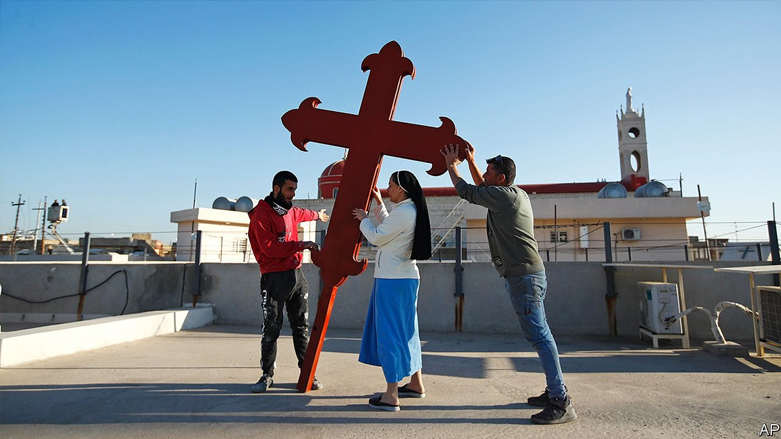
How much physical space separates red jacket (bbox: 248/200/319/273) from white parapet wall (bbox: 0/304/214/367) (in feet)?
9.38

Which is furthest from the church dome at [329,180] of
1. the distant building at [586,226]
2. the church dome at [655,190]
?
the church dome at [655,190]

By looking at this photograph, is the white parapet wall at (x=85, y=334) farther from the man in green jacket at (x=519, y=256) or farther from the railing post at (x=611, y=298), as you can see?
the railing post at (x=611, y=298)

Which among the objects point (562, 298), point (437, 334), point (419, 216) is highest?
point (419, 216)

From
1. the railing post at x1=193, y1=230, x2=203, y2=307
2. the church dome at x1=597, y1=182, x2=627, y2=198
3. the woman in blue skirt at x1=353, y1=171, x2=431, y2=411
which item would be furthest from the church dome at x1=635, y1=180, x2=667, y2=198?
the woman in blue skirt at x1=353, y1=171, x2=431, y2=411

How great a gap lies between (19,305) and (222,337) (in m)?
5.35

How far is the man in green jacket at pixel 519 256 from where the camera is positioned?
296 cm

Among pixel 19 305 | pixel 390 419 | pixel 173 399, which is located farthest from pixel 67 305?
pixel 390 419

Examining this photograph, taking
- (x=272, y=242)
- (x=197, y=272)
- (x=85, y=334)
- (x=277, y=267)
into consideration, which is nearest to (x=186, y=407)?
(x=277, y=267)

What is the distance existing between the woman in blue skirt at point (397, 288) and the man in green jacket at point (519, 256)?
0.42 m

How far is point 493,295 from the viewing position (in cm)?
740

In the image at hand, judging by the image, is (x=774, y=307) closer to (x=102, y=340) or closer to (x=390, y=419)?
(x=390, y=419)

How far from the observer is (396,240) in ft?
10.8

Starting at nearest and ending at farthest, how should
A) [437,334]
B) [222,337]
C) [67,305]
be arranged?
[222,337], [437,334], [67,305]

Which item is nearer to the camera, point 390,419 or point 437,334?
point 390,419
